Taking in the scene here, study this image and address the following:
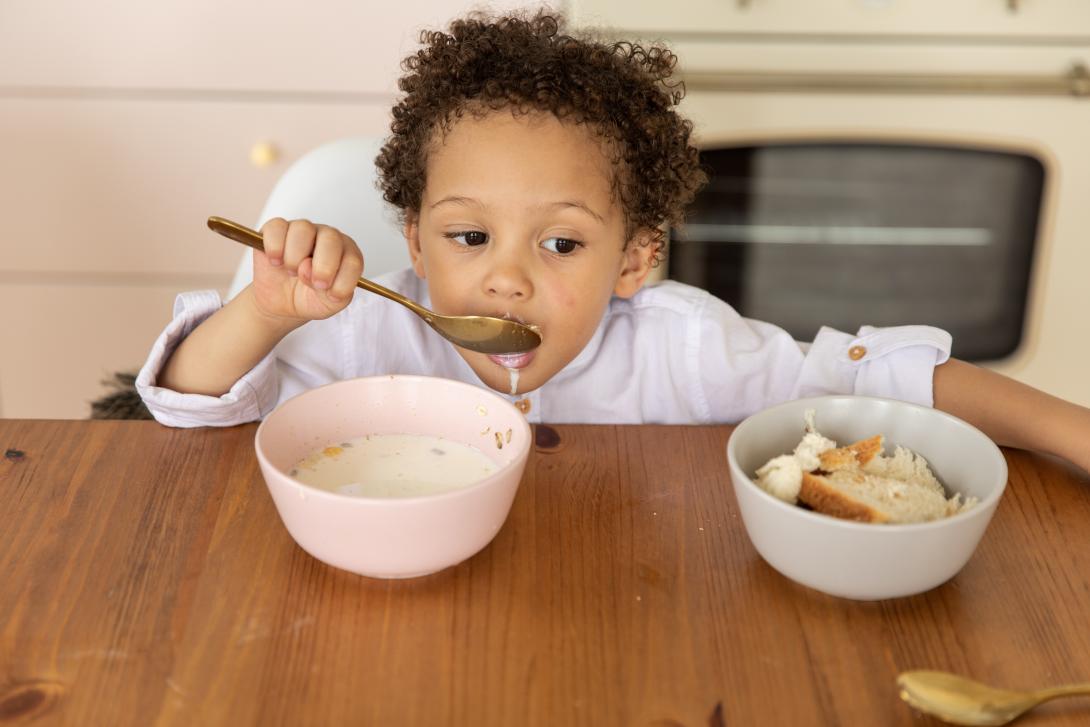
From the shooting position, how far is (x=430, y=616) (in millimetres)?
638

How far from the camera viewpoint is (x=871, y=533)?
24.3 inches

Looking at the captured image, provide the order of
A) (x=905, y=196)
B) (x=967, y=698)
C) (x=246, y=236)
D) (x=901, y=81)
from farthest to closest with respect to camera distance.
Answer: (x=905, y=196), (x=901, y=81), (x=246, y=236), (x=967, y=698)

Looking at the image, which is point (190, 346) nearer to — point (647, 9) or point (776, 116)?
point (647, 9)

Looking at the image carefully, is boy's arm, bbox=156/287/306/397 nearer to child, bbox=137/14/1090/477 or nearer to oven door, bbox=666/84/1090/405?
child, bbox=137/14/1090/477


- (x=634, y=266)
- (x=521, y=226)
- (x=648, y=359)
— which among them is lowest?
(x=648, y=359)

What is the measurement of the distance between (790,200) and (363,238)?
3.25 ft

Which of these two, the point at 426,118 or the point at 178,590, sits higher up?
the point at 426,118

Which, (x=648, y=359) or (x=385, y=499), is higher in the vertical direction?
(x=385, y=499)

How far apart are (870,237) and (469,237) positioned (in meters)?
1.20

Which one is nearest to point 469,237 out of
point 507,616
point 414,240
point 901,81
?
point 414,240

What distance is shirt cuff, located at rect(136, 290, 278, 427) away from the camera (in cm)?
90

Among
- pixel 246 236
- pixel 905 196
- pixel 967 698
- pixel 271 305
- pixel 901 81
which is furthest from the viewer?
pixel 905 196

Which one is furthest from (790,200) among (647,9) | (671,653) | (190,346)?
(671,653)

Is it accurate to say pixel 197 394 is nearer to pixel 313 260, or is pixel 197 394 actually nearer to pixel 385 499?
pixel 313 260
